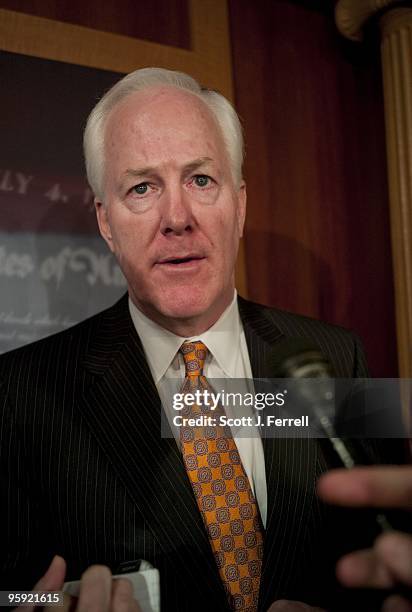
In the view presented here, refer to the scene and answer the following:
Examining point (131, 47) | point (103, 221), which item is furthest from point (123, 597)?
point (131, 47)

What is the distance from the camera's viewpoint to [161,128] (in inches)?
35.3

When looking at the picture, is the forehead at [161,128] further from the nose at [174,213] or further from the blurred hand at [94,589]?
the blurred hand at [94,589]

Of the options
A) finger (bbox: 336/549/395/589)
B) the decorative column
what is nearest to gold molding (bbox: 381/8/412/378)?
the decorative column

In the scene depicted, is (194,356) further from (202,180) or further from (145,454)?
(202,180)

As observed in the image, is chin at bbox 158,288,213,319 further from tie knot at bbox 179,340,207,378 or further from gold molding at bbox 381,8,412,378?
gold molding at bbox 381,8,412,378

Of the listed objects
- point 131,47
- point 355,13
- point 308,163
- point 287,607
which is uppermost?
point 355,13

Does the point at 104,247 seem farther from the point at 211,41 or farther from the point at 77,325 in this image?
the point at 211,41

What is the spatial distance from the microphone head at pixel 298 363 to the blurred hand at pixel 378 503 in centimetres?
25

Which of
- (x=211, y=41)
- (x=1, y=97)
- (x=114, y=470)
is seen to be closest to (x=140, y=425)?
(x=114, y=470)

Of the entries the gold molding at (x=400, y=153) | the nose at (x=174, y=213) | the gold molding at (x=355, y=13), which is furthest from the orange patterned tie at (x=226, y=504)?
the gold molding at (x=355, y=13)

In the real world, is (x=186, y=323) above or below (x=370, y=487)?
above

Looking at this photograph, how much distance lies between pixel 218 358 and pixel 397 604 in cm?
43

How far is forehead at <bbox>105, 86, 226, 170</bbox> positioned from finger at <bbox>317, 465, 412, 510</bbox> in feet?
1.83

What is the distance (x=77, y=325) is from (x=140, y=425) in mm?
212
